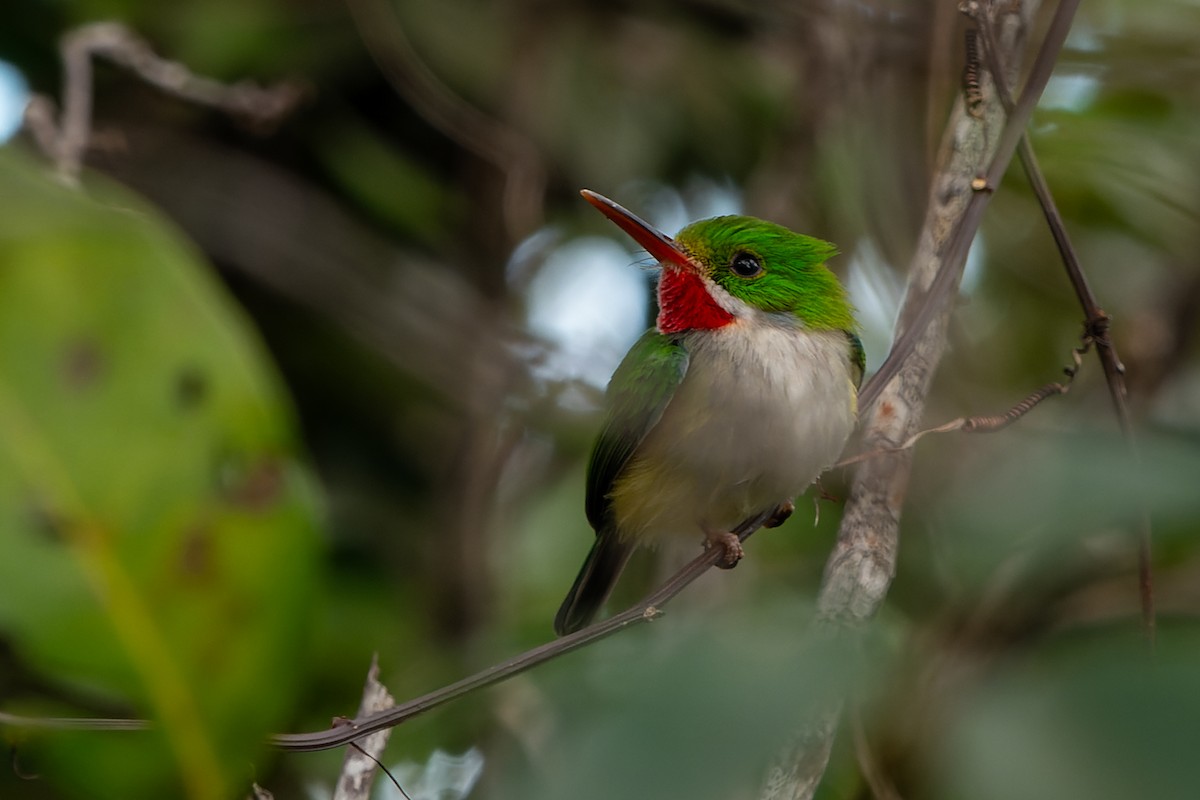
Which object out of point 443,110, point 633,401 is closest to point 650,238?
point 633,401

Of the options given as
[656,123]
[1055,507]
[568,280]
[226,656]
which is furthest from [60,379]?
[656,123]

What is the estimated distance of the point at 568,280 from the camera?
156 inches

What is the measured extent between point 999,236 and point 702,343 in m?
1.62

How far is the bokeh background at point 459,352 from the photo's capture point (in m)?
1.67

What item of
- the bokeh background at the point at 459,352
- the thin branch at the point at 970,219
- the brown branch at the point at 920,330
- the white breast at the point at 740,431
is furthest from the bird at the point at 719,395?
the thin branch at the point at 970,219

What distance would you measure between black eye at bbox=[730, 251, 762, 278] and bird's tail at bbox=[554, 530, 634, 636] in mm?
628

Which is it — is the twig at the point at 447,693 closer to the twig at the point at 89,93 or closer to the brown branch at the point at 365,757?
the brown branch at the point at 365,757

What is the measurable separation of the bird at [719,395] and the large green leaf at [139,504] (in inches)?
28.4

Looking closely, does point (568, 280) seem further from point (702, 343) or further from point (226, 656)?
point (226, 656)

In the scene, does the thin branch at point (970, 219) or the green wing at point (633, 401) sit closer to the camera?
the thin branch at point (970, 219)

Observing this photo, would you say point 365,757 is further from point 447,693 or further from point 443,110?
point 443,110

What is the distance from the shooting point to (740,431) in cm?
229

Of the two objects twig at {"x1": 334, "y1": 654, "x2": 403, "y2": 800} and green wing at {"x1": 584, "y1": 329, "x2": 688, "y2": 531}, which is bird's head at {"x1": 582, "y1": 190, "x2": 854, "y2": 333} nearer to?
green wing at {"x1": 584, "y1": 329, "x2": 688, "y2": 531}

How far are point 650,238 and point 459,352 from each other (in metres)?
1.16
